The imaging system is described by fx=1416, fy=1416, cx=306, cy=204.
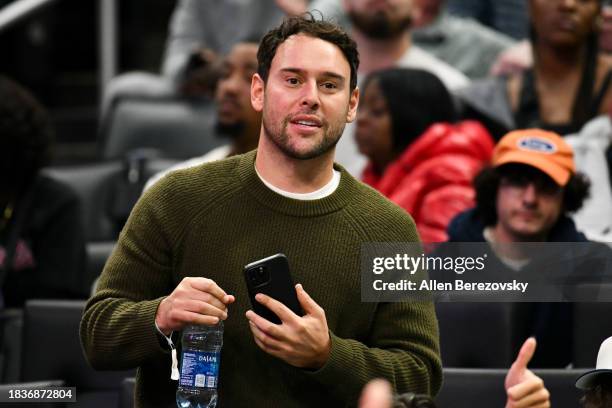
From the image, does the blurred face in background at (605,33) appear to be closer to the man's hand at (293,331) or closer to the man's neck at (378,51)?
the man's neck at (378,51)

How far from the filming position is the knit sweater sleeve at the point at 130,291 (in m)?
2.86

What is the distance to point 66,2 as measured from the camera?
827cm

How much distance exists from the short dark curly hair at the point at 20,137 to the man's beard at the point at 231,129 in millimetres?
793

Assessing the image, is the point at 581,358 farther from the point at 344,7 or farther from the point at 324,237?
the point at 344,7

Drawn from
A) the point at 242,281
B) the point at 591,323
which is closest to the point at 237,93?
the point at 591,323

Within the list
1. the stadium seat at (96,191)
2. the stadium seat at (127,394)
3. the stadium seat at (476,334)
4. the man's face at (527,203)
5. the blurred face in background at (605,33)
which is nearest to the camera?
the stadium seat at (127,394)

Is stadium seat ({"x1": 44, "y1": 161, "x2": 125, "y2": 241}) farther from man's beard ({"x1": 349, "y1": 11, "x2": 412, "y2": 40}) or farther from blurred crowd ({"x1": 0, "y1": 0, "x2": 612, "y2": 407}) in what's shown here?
man's beard ({"x1": 349, "y1": 11, "x2": 412, "y2": 40})

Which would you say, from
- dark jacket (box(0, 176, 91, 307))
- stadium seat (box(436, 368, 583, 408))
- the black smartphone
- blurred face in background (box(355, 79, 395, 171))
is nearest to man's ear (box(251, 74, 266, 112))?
the black smartphone

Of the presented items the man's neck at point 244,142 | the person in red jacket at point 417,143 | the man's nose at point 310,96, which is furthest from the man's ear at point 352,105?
the man's neck at point 244,142

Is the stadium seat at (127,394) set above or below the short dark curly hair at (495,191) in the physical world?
below

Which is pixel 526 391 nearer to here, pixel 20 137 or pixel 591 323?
pixel 591 323

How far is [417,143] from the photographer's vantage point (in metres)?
5.06

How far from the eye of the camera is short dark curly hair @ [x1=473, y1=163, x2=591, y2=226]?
4359mm

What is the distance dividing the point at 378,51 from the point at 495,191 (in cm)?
180
